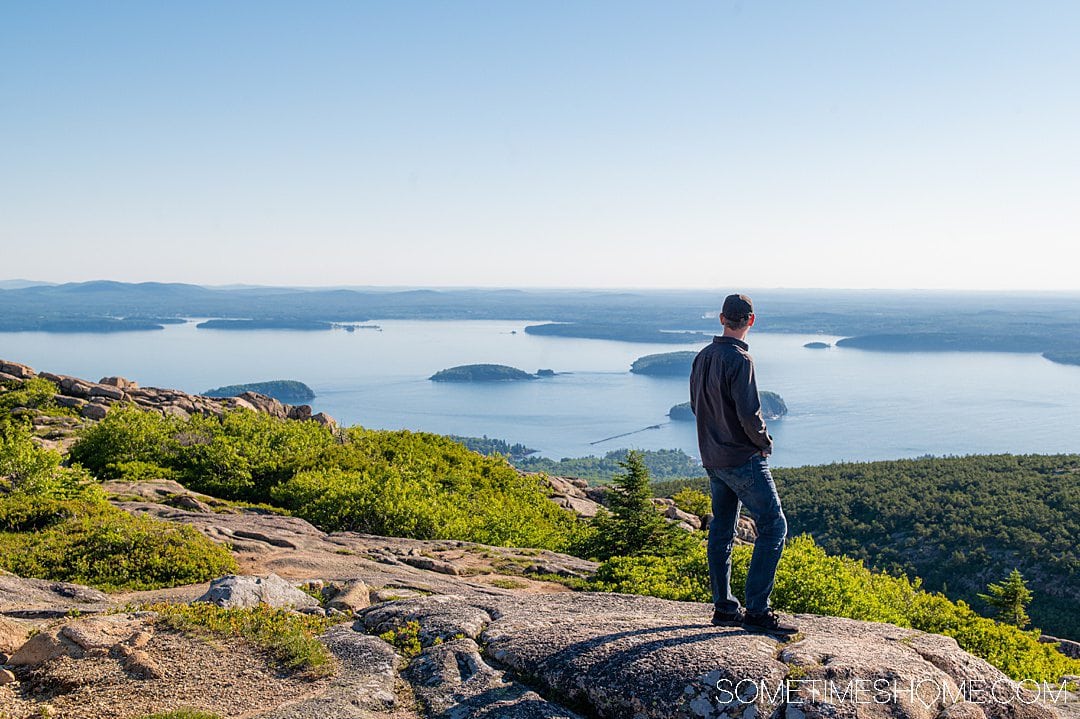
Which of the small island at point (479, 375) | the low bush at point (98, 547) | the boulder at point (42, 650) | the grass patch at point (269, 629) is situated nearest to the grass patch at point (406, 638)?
the grass patch at point (269, 629)

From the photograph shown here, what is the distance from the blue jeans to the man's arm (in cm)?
22

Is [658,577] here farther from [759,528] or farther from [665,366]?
[665,366]

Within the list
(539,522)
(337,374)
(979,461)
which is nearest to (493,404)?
(337,374)

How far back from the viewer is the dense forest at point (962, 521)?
106 ft

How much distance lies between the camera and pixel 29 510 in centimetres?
1031

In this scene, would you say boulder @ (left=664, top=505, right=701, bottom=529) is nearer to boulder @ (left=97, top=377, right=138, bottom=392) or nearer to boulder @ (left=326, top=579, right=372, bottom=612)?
boulder @ (left=326, top=579, right=372, bottom=612)

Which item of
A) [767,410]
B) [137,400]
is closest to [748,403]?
[137,400]

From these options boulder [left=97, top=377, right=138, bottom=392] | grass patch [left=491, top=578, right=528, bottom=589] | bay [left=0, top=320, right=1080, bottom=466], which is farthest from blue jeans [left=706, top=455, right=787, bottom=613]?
bay [left=0, top=320, right=1080, bottom=466]

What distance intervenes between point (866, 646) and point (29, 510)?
11213 mm

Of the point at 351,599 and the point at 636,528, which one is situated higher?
the point at 351,599

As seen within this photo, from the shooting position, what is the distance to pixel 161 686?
16.2 ft

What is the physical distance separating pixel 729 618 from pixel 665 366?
190 meters

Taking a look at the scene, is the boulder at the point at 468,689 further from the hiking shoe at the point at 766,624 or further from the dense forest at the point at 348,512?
the dense forest at the point at 348,512

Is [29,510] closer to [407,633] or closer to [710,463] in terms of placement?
[407,633]
